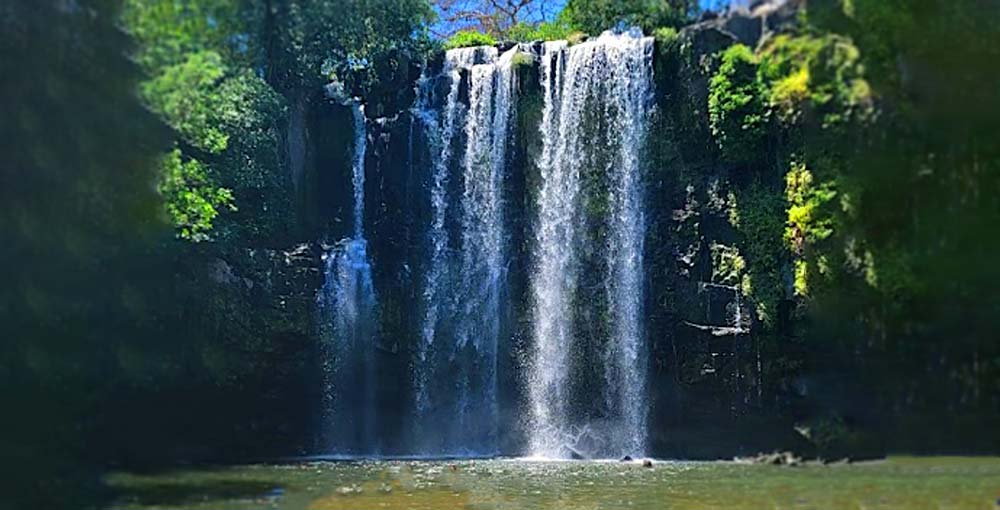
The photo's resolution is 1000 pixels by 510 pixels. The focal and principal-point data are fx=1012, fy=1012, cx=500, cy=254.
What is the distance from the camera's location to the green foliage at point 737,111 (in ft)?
64.6

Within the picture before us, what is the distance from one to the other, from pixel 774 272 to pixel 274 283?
10.3 metres

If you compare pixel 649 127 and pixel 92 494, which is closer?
pixel 92 494

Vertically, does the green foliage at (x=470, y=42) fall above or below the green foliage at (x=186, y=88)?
above

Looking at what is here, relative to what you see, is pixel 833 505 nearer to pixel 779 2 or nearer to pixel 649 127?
pixel 779 2

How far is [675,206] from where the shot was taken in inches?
819

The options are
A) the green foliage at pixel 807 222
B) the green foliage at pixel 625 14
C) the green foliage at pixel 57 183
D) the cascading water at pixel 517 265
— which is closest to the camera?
the green foliage at pixel 57 183

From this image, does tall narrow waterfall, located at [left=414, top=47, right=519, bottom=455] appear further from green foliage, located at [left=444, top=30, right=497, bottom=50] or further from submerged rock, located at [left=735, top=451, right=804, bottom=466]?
submerged rock, located at [left=735, top=451, right=804, bottom=466]

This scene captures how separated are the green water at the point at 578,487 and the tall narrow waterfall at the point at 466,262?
4.91m

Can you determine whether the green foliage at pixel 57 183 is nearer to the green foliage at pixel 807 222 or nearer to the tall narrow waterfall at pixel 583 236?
the tall narrow waterfall at pixel 583 236

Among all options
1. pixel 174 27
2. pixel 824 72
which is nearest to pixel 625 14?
pixel 824 72

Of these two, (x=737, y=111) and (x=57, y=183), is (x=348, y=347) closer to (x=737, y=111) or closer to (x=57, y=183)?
(x=57, y=183)

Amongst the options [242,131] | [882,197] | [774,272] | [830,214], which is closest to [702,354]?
[774,272]

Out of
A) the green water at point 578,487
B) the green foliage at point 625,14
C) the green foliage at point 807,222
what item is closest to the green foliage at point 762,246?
the green foliage at point 807,222

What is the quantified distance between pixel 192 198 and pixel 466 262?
20.8 feet
